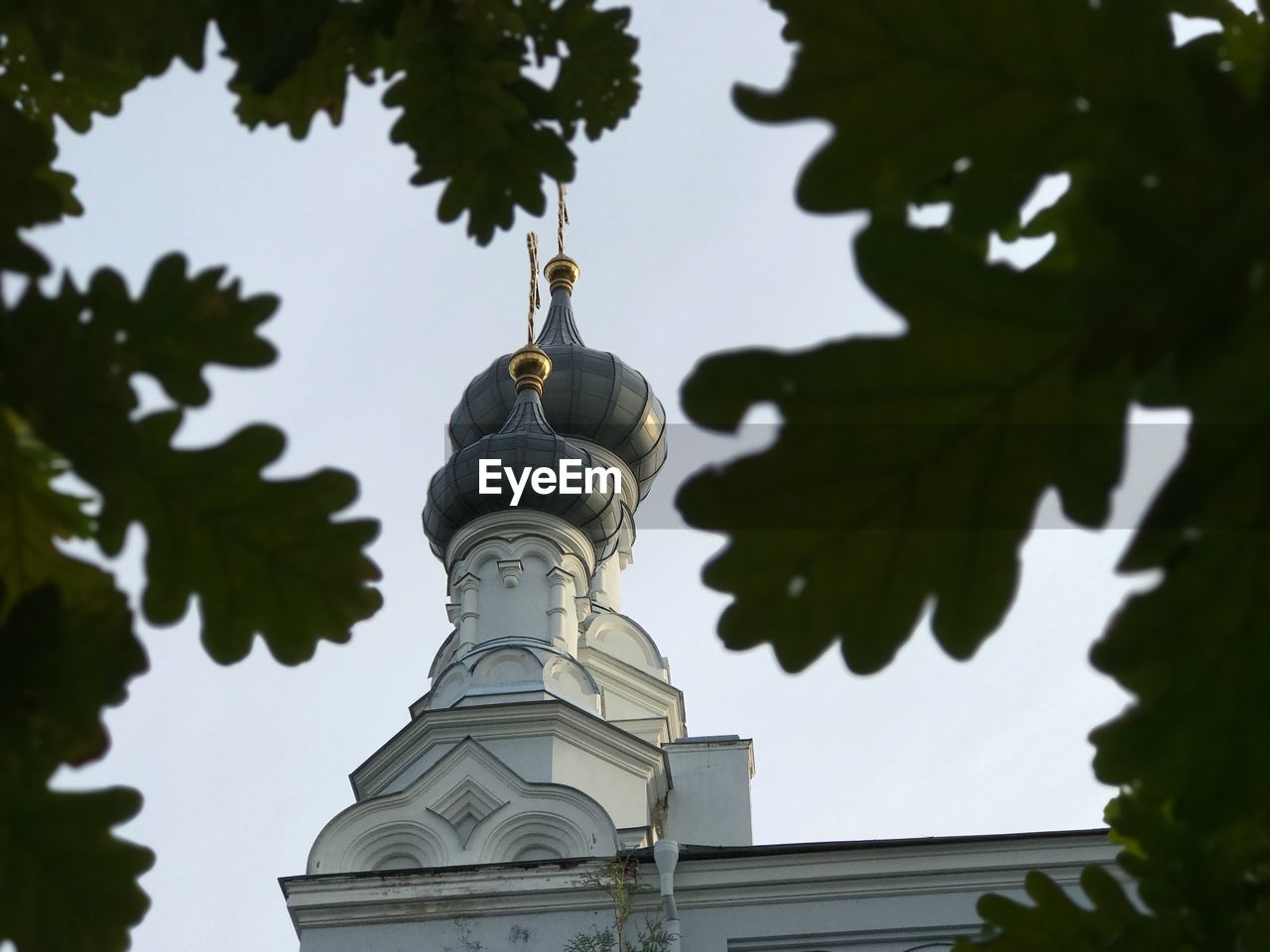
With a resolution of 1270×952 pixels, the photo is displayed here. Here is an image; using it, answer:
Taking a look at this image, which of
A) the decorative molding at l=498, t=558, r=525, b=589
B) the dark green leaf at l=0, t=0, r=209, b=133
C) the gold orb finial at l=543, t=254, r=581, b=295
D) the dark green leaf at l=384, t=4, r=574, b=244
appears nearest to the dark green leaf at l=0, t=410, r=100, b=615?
the dark green leaf at l=0, t=0, r=209, b=133

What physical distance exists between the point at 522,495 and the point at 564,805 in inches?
222

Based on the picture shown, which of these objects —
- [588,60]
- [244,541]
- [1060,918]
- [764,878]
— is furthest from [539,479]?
[244,541]

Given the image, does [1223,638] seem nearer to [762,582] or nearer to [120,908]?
[762,582]

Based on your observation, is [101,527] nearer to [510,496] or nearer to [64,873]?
[64,873]

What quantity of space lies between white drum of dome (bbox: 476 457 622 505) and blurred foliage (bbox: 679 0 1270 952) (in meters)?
18.5

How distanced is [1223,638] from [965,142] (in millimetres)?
437

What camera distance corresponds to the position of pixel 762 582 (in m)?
1.42

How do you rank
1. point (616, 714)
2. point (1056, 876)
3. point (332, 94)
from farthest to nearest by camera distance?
1. point (616, 714)
2. point (1056, 876)
3. point (332, 94)

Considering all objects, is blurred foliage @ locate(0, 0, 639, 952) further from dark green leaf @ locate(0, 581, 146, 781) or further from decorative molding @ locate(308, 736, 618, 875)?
decorative molding @ locate(308, 736, 618, 875)

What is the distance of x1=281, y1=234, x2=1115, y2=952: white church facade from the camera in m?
13.2

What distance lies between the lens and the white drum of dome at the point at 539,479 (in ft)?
65.6

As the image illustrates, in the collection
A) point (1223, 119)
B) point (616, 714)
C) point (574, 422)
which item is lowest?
point (1223, 119)

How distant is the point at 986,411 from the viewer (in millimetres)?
1331

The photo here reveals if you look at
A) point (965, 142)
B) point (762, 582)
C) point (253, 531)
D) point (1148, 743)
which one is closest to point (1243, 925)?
point (1148, 743)
